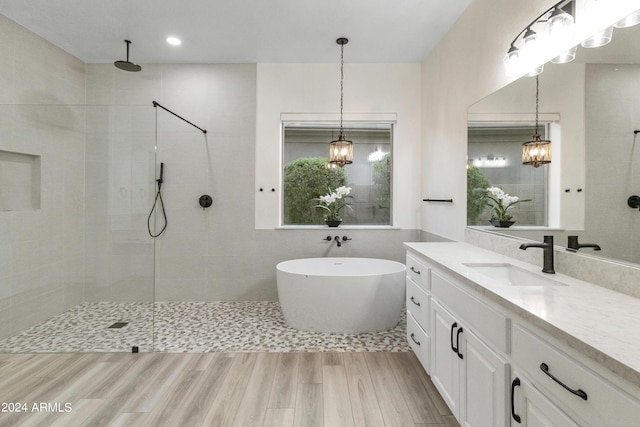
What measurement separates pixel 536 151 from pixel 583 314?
3.58 feet

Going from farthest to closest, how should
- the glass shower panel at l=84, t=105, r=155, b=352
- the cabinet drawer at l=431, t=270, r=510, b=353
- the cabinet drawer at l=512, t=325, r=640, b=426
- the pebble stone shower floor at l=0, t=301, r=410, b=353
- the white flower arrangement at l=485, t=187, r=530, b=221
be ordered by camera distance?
the glass shower panel at l=84, t=105, r=155, b=352 < the pebble stone shower floor at l=0, t=301, r=410, b=353 < the white flower arrangement at l=485, t=187, r=530, b=221 < the cabinet drawer at l=431, t=270, r=510, b=353 < the cabinet drawer at l=512, t=325, r=640, b=426

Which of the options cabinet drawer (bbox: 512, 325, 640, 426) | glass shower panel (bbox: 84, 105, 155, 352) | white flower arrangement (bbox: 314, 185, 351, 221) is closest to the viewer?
cabinet drawer (bbox: 512, 325, 640, 426)

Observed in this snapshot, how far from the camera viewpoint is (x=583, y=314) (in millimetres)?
1027

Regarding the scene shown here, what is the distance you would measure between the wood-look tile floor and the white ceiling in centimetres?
290

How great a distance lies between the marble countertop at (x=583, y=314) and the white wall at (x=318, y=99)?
253 centimetres

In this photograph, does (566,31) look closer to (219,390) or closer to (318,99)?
(318,99)

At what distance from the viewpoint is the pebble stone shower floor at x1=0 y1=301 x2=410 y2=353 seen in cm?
259

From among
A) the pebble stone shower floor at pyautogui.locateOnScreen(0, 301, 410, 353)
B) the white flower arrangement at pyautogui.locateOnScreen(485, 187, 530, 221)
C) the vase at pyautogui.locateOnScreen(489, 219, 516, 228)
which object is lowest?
the pebble stone shower floor at pyautogui.locateOnScreen(0, 301, 410, 353)

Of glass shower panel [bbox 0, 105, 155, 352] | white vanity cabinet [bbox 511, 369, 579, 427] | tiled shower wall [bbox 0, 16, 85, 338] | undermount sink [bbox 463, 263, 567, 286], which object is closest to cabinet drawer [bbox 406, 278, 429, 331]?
undermount sink [bbox 463, 263, 567, 286]

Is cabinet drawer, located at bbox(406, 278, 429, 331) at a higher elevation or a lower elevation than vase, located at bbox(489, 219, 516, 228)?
lower

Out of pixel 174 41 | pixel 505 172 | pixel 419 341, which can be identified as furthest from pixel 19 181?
pixel 505 172

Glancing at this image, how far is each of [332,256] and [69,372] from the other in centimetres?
258

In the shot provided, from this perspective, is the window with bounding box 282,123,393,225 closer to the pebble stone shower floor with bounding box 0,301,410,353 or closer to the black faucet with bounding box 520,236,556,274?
the pebble stone shower floor with bounding box 0,301,410,353

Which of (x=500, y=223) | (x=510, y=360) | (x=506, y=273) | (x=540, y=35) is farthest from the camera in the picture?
(x=500, y=223)
